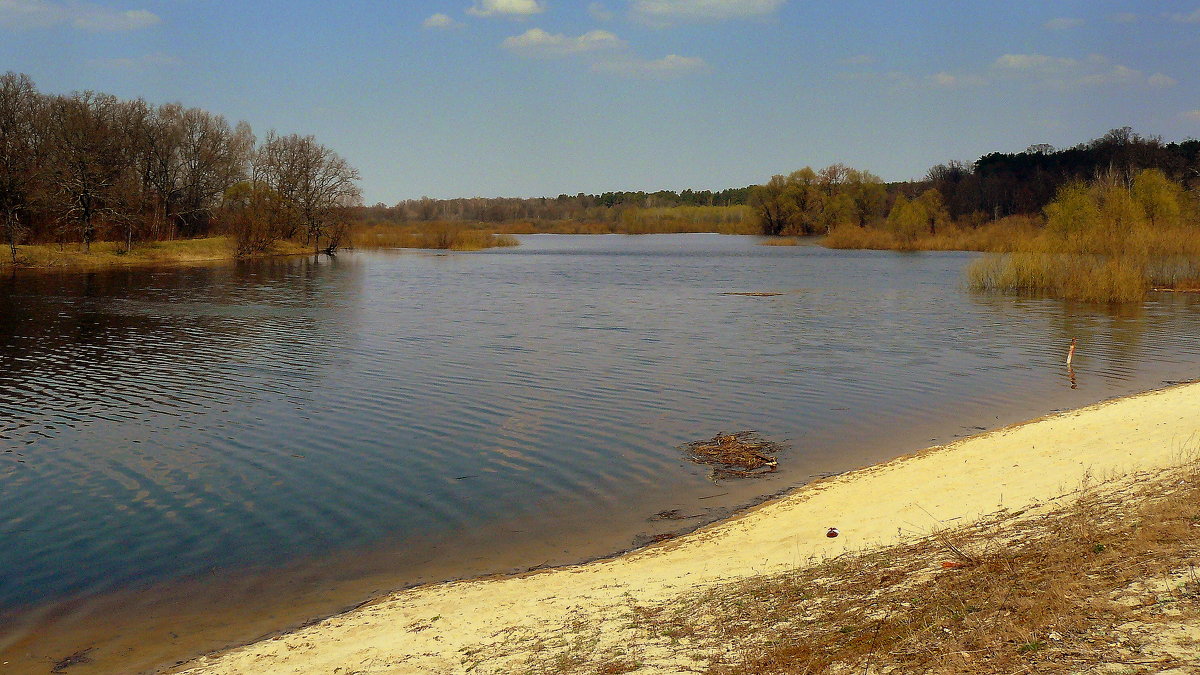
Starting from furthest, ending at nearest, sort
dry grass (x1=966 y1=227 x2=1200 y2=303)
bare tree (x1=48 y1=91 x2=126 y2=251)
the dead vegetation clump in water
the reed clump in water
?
bare tree (x1=48 y1=91 x2=126 y2=251) → the reed clump in water → dry grass (x1=966 y1=227 x2=1200 y2=303) → the dead vegetation clump in water

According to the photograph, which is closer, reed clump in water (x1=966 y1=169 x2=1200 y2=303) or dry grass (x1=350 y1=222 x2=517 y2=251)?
reed clump in water (x1=966 y1=169 x2=1200 y2=303)

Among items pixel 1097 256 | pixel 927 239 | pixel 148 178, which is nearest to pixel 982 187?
pixel 927 239

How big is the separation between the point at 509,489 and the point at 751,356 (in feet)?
43.3

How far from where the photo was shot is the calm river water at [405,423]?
9.23 m

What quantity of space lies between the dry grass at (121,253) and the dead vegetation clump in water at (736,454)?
59656mm

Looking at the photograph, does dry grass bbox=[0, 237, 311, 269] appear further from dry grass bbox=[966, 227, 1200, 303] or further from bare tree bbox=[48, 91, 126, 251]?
dry grass bbox=[966, 227, 1200, 303]

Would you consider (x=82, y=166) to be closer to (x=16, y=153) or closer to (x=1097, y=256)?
(x=16, y=153)

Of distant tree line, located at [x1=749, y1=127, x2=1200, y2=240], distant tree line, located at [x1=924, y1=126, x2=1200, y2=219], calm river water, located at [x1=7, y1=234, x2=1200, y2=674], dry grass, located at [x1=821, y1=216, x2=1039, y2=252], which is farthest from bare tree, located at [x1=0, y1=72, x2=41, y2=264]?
distant tree line, located at [x1=924, y1=126, x2=1200, y2=219]

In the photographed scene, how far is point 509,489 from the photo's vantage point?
39.6 ft

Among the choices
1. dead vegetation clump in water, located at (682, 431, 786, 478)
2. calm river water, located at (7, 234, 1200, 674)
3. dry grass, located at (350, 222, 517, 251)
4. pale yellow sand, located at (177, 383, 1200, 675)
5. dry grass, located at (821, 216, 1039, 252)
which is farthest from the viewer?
dry grass, located at (350, 222, 517, 251)

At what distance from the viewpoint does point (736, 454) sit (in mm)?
13766

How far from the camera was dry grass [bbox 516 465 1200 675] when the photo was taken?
5.08 meters

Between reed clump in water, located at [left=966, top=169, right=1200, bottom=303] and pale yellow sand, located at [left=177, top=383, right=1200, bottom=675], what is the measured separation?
93.4 ft

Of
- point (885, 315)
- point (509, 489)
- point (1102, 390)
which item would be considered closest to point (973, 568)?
point (509, 489)
